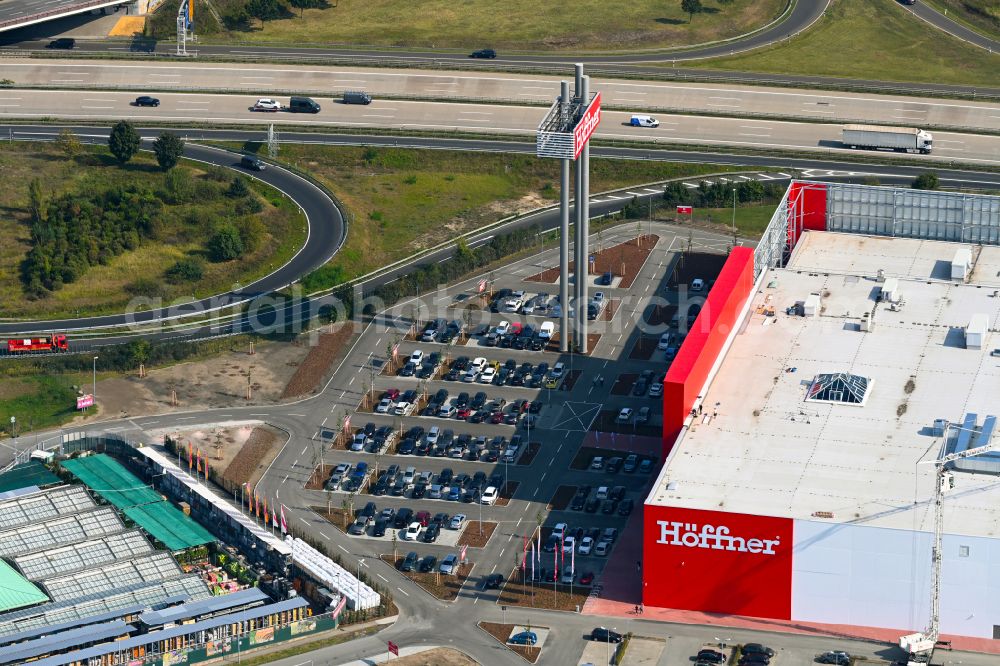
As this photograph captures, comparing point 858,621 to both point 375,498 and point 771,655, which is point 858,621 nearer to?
point 771,655

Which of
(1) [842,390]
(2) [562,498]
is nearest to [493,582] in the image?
(2) [562,498]

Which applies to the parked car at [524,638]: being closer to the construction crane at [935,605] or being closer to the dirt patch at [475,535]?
the dirt patch at [475,535]

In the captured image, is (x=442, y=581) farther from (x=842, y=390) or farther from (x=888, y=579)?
(x=842, y=390)

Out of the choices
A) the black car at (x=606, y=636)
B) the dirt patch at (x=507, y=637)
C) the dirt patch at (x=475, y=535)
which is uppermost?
the dirt patch at (x=475, y=535)

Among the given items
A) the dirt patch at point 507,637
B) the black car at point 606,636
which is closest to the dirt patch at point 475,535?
the dirt patch at point 507,637

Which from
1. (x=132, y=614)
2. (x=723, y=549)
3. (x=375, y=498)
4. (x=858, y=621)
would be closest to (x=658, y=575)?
(x=723, y=549)

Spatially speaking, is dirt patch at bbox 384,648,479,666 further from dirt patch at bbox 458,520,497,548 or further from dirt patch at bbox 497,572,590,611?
dirt patch at bbox 458,520,497,548
